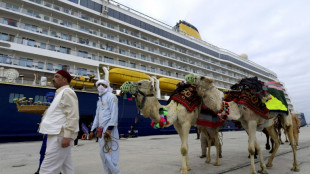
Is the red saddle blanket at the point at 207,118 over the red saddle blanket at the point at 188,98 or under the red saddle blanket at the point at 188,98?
under

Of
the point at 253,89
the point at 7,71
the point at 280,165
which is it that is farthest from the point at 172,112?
the point at 7,71

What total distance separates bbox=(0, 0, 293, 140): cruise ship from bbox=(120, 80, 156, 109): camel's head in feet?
32.9

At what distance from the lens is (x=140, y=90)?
3.07m

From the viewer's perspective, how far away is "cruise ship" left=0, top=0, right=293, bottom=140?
36.1ft

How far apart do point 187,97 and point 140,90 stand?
1174 millimetres

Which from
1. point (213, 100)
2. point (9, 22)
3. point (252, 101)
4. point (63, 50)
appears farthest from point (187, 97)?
point (9, 22)

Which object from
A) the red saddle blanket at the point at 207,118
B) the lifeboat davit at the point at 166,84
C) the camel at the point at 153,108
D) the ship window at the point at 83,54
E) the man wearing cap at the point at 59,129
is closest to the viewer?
the man wearing cap at the point at 59,129

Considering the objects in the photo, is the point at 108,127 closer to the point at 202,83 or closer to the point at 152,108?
the point at 152,108

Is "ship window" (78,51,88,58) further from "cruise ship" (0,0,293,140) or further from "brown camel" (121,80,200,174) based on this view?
"brown camel" (121,80,200,174)

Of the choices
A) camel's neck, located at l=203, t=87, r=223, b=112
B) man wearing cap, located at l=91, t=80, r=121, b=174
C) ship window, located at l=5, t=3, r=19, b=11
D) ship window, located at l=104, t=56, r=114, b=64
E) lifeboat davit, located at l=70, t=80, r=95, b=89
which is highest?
ship window, located at l=5, t=3, r=19, b=11

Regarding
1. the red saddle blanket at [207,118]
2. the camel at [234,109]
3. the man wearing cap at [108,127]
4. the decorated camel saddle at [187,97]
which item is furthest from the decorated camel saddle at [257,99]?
the man wearing cap at [108,127]

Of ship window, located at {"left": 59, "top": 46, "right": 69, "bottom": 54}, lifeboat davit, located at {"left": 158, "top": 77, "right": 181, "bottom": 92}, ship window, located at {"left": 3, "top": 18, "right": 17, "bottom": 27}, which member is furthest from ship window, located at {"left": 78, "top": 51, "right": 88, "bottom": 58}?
lifeboat davit, located at {"left": 158, "top": 77, "right": 181, "bottom": 92}

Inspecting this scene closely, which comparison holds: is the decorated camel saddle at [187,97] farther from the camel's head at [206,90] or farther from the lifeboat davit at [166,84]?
the lifeboat davit at [166,84]

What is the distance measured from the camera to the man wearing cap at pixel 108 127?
9.41 feet
